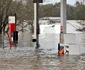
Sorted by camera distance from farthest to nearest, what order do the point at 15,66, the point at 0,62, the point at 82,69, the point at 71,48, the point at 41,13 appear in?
1. the point at 41,13
2. the point at 71,48
3. the point at 0,62
4. the point at 15,66
5. the point at 82,69

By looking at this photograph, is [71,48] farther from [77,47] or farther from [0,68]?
[0,68]

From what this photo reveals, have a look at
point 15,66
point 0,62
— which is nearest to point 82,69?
point 15,66

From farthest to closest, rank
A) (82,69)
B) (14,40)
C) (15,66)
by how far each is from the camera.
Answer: (14,40) < (15,66) < (82,69)

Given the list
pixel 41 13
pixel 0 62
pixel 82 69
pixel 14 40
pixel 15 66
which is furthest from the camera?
pixel 41 13

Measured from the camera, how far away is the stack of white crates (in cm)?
1839

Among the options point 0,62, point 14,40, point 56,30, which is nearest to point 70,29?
point 56,30

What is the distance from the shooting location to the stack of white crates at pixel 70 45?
1839 cm

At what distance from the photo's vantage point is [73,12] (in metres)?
54.2

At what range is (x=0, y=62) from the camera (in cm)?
1548

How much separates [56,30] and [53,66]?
40.0 meters

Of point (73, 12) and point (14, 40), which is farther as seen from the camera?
point (73, 12)

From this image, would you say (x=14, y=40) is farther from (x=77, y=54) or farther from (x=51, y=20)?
(x=51, y=20)

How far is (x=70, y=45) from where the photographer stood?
60.1 feet

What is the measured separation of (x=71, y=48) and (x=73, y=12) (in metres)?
36.1
